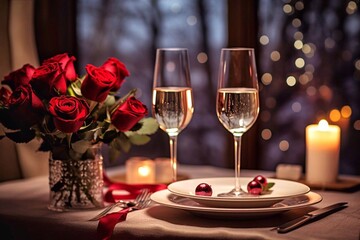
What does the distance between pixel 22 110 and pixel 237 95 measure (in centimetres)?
43

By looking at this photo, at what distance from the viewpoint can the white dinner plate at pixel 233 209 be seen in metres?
1.16

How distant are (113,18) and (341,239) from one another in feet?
7.22

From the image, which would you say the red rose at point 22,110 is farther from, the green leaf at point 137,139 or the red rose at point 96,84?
the green leaf at point 137,139

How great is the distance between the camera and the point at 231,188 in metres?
1.40

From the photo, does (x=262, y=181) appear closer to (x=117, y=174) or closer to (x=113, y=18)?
(x=117, y=174)

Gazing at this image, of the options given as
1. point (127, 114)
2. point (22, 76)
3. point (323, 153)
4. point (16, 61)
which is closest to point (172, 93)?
point (127, 114)

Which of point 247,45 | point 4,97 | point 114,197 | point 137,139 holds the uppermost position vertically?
point 247,45

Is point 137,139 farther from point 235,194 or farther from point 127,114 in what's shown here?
point 235,194

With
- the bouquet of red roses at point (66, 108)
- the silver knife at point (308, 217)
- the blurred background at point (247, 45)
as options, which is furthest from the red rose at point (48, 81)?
the blurred background at point (247, 45)

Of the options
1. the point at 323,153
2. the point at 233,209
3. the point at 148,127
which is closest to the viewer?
the point at 233,209

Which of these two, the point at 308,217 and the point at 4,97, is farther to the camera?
the point at 4,97

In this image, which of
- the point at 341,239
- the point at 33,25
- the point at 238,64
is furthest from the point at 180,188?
the point at 33,25

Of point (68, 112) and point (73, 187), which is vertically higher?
point (68, 112)

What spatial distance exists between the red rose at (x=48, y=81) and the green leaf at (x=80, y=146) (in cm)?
11
